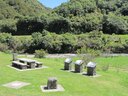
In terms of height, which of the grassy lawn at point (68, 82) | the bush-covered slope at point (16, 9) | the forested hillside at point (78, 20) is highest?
the bush-covered slope at point (16, 9)

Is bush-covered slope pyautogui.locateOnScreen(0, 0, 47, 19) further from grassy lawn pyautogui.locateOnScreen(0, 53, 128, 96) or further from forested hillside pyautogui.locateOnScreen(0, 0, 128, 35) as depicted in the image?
grassy lawn pyautogui.locateOnScreen(0, 53, 128, 96)

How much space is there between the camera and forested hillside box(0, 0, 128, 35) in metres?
85.1

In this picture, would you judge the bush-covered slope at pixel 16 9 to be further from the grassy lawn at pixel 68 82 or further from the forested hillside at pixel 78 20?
the grassy lawn at pixel 68 82

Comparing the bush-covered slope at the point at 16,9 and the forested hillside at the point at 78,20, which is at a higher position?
the bush-covered slope at the point at 16,9

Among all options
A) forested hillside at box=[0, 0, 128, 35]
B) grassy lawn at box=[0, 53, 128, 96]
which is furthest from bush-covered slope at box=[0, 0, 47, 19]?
grassy lawn at box=[0, 53, 128, 96]

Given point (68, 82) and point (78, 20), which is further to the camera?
point (78, 20)

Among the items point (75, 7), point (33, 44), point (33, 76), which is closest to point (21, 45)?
point (33, 44)

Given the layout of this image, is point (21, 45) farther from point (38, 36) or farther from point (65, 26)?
point (65, 26)

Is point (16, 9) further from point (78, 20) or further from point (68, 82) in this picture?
point (68, 82)

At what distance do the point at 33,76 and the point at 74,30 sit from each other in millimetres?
68151

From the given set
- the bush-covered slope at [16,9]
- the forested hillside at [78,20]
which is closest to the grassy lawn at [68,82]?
the forested hillside at [78,20]

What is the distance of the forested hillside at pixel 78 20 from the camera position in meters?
85.1

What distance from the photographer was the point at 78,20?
8919cm

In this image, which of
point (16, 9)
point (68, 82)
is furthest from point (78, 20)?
point (68, 82)
